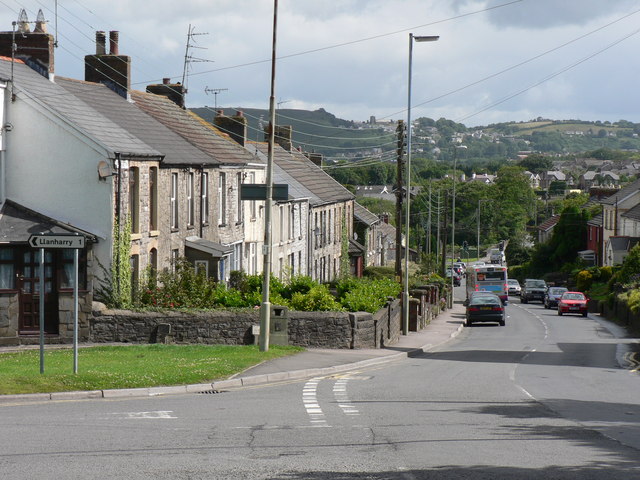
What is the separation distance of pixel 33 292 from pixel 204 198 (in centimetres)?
1036

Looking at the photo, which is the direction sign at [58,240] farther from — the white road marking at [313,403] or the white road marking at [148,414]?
the white road marking at [313,403]

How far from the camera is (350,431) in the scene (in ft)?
47.5

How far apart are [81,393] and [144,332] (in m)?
9.58

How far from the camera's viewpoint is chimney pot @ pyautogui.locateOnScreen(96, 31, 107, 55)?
125ft

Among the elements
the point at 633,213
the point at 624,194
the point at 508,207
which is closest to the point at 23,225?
the point at 633,213

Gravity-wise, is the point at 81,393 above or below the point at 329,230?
below

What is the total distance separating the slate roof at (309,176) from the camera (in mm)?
57094

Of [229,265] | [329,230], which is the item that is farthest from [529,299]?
[229,265]

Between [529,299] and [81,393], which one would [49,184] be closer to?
[81,393]

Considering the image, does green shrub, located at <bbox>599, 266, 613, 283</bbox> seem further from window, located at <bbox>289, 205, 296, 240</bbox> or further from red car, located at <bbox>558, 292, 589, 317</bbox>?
window, located at <bbox>289, 205, 296, 240</bbox>

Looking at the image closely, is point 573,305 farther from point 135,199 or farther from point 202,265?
point 135,199

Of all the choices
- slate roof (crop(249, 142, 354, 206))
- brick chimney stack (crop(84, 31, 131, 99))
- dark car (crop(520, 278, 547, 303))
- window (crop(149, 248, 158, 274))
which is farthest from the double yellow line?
dark car (crop(520, 278, 547, 303))

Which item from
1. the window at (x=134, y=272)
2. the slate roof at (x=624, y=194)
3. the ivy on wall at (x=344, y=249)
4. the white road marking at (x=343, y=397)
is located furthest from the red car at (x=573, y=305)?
the white road marking at (x=343, y=397)

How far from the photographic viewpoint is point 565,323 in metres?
52.3
